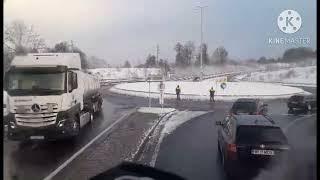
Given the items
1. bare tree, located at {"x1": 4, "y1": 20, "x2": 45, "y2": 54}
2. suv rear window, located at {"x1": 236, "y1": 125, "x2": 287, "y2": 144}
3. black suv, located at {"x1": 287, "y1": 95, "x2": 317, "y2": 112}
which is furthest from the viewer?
black suv, located at {"x1": 287, "y1": 95, "x2": 317, "y2": 112}

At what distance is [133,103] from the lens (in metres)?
8.07

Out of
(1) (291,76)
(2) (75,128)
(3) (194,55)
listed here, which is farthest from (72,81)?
(1) (291,76)

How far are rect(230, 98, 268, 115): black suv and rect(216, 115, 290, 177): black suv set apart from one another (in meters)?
0.07

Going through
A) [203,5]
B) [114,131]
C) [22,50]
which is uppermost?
[203,5]

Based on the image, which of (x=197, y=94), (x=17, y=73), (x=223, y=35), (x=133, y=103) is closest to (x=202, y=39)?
(x=223, y=35)

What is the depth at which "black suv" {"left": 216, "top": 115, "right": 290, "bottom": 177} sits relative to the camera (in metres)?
7.50

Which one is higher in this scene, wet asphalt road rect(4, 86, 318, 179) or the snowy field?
the snowy field

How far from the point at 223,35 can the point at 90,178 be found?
8.01ft

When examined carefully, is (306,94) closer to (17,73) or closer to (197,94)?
(197,94)

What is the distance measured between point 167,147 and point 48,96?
5.49ft

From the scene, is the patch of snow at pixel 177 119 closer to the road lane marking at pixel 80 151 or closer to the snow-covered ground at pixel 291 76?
the road lane marking at pixel 80 151

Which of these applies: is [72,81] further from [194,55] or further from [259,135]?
[259,135]

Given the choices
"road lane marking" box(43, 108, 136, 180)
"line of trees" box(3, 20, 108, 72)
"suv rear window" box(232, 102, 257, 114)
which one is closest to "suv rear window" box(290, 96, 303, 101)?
"suv rear window" box(232, 102, 257, 114)

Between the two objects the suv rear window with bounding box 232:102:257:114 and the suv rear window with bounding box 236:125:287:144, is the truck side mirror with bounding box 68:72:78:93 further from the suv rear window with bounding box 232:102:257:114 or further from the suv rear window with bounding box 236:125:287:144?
the suv rear window with bounding box 236:125:287:144
